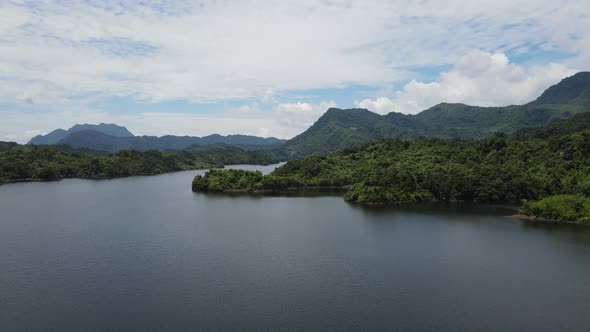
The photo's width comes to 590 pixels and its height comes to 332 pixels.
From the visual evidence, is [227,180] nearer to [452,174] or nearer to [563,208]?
[452,174]

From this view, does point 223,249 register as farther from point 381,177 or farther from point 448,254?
point 381,177

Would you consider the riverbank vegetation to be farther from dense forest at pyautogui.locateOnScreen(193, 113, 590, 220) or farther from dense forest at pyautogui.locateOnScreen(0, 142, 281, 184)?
dense forest at pyautogui.locateOnScreen(0, 142, 281, 184)

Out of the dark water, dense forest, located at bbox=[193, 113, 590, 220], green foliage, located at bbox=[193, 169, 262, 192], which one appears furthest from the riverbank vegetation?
the dark water

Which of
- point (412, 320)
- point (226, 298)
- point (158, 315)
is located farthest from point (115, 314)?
point (412, 320)

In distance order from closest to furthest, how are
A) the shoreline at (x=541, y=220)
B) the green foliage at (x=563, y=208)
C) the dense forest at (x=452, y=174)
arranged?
1. the shoreline at (x=541, y=220)
2. the green foliage at (x=563, y=208)
3. the dense forest at (x=452, y=174)

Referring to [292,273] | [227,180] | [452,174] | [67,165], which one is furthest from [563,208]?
[67,165]

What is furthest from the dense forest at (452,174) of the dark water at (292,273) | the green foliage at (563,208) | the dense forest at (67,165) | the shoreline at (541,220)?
the dense forest at (67,165)

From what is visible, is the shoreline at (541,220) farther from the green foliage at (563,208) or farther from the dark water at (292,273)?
the dark water at (292,273)
